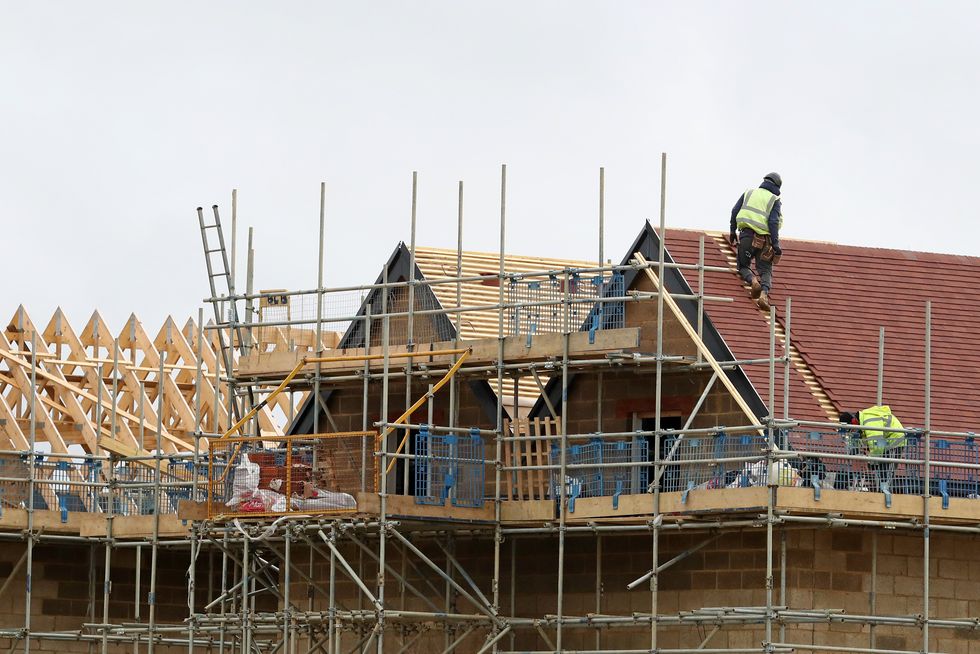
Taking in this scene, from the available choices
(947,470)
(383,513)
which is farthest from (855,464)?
(383,513)

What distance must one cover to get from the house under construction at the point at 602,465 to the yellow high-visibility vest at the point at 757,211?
27.2 inches

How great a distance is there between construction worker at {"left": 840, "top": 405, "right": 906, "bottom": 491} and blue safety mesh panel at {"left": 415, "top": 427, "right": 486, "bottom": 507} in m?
5.53

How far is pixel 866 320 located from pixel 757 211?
8.20 ft

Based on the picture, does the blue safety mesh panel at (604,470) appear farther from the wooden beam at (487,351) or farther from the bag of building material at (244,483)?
the bag of building material at (244,483)

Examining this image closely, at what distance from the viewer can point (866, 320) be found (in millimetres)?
40656

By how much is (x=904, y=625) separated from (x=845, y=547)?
4.35ft

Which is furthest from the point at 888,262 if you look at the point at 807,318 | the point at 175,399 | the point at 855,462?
the point at 175,399

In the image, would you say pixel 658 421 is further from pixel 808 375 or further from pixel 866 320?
pixel 866 320

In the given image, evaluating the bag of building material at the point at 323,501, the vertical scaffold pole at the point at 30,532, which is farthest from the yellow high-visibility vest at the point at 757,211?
the vertical scaffold pole at the point at 30,532

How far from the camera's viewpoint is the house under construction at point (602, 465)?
3681 cm

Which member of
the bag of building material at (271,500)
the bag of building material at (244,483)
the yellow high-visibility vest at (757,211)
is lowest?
the bag of building material at (271,500)

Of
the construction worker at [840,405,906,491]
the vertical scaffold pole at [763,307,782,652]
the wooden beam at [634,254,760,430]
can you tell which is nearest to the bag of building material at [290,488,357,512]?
the wooden beam at [634,254,760,430]

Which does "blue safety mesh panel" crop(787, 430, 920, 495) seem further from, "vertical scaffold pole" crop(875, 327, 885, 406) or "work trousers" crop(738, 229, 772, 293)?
"work trousers" crop(738, 229, 772, 293)

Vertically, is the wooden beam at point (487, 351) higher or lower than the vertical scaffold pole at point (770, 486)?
higher
